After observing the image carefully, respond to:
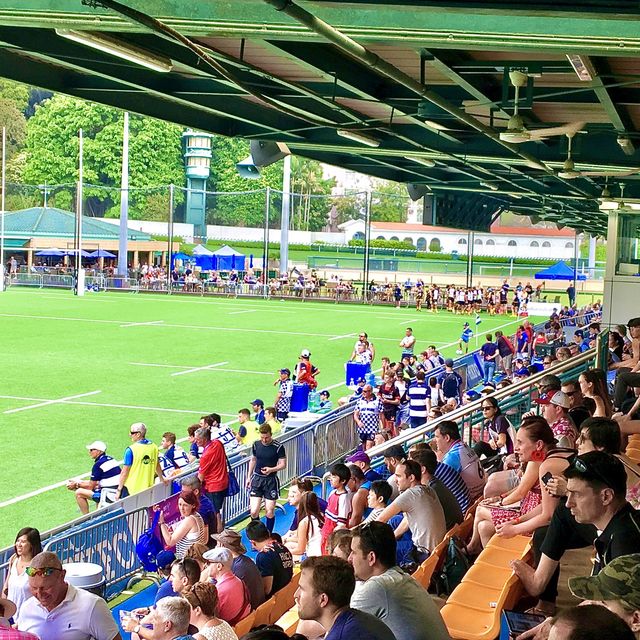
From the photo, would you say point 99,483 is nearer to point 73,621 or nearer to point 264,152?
point 264,152

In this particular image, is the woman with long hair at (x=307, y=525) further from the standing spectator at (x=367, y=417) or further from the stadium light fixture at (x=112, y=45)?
the standing spectator at (x=367, y=417)

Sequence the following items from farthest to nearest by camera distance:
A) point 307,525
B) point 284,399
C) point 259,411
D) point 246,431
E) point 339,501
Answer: point 284,399 < point 259,411 < point 246,431 < point 339,501 < point 307,525

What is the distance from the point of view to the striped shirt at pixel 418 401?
19.2 m

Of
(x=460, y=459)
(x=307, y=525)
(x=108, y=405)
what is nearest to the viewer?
(x=307, y=525)

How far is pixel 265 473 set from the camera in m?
13.6

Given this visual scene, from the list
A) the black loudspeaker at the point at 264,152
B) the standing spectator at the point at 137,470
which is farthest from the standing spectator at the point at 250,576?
the black loudspeaker at the point at 264,152

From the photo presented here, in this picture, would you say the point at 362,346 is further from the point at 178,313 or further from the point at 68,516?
the point at 178,313

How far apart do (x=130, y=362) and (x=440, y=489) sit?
79.0ft

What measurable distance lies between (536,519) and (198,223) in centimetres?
9302

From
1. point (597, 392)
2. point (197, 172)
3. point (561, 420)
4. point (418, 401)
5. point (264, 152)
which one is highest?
point (197, 172)

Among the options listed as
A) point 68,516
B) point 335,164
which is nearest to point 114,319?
point 335,164

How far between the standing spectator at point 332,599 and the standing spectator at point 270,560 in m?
3.85

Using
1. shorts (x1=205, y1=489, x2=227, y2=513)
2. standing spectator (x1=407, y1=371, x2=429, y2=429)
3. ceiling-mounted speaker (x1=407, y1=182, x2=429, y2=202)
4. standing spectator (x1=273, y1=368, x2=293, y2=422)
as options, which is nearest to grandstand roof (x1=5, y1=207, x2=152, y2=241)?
ceiling-mounted speaker (x1=407, y1=182, x2=429, y2=202)

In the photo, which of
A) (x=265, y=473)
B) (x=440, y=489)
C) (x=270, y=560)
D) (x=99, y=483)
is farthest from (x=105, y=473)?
(x=440, y=489)
